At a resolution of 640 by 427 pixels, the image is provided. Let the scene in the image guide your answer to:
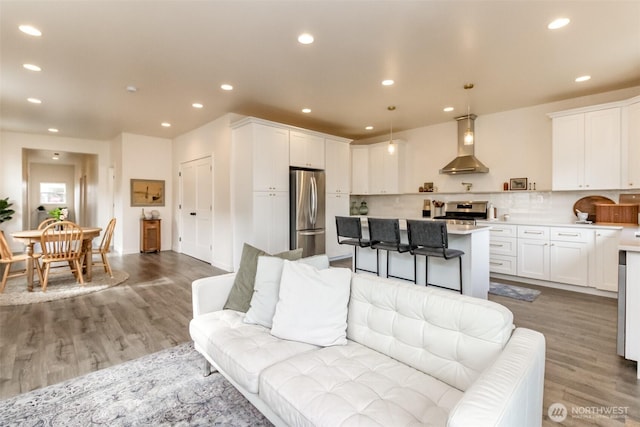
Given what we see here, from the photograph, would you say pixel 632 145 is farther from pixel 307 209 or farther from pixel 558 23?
pixel 307 209

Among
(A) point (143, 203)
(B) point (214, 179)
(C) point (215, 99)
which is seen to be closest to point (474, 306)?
(C) point (215, 99)

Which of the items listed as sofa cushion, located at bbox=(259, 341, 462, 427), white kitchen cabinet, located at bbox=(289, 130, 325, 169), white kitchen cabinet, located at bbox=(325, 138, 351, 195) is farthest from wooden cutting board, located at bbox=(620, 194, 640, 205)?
sofa cushion, located at bbox=(259, 341, 462, 427)

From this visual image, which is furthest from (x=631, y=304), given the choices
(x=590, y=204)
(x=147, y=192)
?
(x=147, y=192)

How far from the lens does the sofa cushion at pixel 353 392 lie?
1.12m

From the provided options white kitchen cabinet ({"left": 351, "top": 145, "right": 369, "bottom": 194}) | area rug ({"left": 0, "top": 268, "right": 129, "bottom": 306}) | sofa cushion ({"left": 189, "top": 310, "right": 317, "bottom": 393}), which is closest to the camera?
sofa cushion ({"left": 189, "top": 310, "right": 317, "bottom": 393})

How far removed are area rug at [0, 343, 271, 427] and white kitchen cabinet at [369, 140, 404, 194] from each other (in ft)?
17.1

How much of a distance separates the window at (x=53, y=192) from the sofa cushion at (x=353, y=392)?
14.2 meters

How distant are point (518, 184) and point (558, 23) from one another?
294 cm

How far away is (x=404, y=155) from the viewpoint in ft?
21.4

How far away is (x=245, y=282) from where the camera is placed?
2.23 metres

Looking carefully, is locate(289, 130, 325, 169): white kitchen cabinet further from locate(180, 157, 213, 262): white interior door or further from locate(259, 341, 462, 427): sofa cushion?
locate(259, 341, 462, 427): sofa cushion

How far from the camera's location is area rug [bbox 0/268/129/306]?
3693 millimetres

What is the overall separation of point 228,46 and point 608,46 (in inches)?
149

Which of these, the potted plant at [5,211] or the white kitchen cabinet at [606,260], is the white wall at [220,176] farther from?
the white kitchen cabinet at [606,260]
